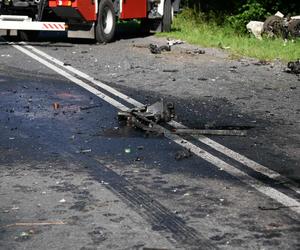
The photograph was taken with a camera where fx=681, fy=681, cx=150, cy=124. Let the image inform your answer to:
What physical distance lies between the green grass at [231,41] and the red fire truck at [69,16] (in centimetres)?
193

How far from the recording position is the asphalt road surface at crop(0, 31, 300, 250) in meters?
4.68

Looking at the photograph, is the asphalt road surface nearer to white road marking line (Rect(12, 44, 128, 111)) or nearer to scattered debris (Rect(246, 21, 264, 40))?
white road marking line (Rect(12, 44, 128, 111))

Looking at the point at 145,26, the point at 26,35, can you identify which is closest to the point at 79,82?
the point at 26,35

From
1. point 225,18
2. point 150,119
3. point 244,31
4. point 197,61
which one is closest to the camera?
point 150,119

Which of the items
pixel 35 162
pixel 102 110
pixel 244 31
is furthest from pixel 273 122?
pixel 244 31

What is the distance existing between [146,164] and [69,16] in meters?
10.6

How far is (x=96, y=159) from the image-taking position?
6.54 meters

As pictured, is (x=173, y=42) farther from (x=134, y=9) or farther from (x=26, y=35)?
(x=26, y=35)

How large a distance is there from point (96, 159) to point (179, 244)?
225cm

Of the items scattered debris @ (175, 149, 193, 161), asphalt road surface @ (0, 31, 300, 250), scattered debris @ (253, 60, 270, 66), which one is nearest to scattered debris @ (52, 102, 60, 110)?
asphalt road surface @ (0, 31, 300, 250)

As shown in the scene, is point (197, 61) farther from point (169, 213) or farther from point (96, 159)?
point (169, 213)

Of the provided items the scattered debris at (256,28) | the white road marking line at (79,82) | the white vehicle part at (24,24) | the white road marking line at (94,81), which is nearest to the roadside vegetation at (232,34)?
the scattered debris at (256,28)

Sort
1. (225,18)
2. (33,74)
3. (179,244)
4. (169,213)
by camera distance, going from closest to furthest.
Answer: (179,244) < (169,213) < (33,74) < (225,18)

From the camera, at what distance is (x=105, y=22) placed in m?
18.0
